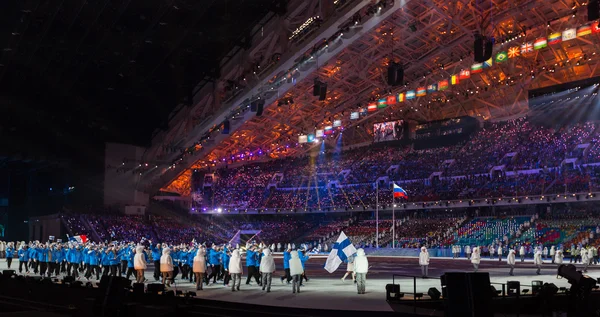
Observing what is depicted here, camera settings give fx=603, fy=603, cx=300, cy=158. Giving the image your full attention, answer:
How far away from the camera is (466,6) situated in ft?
126

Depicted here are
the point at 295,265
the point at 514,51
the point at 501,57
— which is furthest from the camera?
the point at 514,51

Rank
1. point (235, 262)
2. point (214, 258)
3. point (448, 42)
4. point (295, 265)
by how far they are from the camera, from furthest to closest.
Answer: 1. point (448, 42)
2. point (214, 258)
3. point (235, 262)
4. point (295, 265)

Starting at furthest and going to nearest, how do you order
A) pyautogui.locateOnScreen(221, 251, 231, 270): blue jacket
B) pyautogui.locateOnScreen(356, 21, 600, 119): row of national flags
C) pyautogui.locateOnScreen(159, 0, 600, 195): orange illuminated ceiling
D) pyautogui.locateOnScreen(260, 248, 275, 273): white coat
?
pyautogui.locateOnScreen(159, 0, 600, 195): orange illuminated ceiling < pyautogui.locateOnScreen(356, 21, 600, 119): row of national flags < pyautogui.locateOnScreen(221, 251, 231, 270): blue jacket < pyautogui.locateOnScreen(260, 248, 275, 273): white coat

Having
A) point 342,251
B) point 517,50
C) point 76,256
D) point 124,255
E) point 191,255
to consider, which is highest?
point 517,50

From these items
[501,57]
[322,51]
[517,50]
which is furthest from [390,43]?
[517,50]

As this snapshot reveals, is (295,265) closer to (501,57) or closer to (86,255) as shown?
(86,255)

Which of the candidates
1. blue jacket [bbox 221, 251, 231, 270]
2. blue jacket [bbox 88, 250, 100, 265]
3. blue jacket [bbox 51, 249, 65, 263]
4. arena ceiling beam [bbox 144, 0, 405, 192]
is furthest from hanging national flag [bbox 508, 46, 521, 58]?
blue jacket [bbox 51, 249, 65, 263]

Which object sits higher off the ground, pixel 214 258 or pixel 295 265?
pixel 295 265

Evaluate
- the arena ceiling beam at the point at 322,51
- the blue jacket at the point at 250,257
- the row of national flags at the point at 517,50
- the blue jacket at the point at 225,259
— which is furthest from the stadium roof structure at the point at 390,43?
the blue jacket at the point at 250,257

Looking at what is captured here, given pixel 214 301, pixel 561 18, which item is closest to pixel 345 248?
pixel 214 301

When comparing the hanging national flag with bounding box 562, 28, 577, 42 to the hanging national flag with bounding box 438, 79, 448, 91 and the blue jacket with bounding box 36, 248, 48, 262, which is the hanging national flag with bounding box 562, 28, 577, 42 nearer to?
the hanging national flag with bounding box 438, 79, 448, 91

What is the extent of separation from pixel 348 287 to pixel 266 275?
3.27m

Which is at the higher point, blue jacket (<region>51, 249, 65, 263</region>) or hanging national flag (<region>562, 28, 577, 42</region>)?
hanging national flag (<region>562, 28, 577, 42</region>)

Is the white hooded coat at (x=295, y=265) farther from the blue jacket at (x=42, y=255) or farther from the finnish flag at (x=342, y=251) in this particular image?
the blue jacket at (x=42, y=255)
